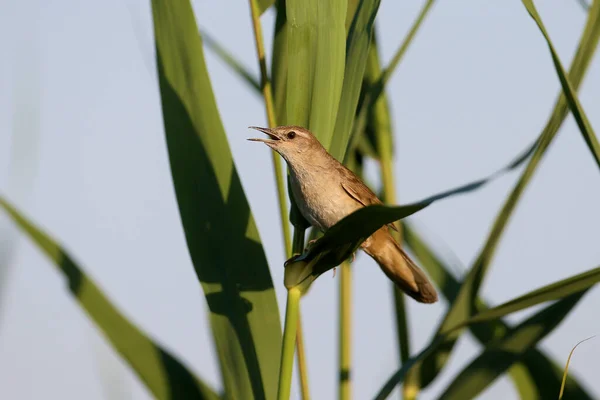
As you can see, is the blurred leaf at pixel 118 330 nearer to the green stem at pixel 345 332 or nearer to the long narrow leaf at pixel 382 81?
the green stem at pixel 345 332

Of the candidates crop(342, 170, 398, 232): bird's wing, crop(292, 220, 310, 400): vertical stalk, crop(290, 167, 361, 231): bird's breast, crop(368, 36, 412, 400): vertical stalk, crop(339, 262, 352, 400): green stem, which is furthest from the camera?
crop(342, 170, 398, 232): bird's wing

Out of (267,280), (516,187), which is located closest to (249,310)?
(267,280)

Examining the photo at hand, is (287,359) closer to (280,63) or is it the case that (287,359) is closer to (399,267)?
(280,63)

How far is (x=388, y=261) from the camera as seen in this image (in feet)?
8.54

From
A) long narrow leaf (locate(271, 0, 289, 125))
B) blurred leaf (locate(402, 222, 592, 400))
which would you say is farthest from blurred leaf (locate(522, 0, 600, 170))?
blurred leaf (locate(402, 222, 592, 400))

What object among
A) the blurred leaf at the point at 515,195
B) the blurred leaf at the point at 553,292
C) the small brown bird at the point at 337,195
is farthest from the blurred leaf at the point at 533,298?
the small brown bird at the point at 337,195

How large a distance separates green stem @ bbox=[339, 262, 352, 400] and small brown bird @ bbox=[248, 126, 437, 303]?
0.59ft

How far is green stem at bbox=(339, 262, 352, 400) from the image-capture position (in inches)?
84.0

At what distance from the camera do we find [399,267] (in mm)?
2557

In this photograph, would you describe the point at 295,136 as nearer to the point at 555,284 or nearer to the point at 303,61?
the point at 303,61

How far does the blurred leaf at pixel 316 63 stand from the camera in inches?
69.2

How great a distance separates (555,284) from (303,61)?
2.34ft

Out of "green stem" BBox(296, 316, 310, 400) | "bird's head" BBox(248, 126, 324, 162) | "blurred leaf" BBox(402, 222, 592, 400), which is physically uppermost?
"bird's head" BBox(248, 126, 324, 162)

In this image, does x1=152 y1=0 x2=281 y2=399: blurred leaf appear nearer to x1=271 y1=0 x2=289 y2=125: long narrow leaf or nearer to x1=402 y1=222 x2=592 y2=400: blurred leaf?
x1=271 y1=0 x2=289 y2=125: long narrow leaf
